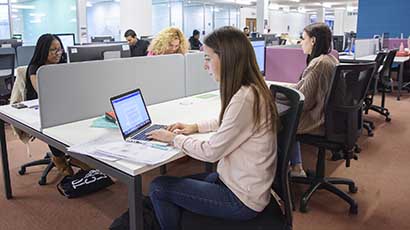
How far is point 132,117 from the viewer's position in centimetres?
191

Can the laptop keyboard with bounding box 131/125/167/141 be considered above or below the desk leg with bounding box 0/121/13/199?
above

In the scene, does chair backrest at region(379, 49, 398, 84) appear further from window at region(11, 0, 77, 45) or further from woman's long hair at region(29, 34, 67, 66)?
window at region(11, 0, 77, 45)

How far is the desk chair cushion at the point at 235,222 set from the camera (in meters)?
1.48

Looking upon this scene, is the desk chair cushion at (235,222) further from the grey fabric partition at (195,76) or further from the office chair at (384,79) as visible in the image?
the office chair at (384,79)

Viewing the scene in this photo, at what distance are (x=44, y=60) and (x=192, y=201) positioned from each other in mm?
1920

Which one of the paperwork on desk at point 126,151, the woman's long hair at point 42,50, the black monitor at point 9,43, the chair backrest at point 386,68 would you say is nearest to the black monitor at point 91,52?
the woman's long hair at point 42,50

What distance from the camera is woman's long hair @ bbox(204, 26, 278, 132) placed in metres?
1.44

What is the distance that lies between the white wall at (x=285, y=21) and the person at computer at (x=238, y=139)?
1719cm

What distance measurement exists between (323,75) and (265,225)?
4.37ft

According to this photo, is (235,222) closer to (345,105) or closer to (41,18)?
(345,105)

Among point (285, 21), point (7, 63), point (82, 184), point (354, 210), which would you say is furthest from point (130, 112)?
point (285, 21)

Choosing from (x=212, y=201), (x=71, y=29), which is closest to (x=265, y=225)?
(x=212, y=201)

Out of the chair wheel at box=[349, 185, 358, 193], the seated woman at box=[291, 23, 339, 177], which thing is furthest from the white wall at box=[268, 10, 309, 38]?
the seated woman at box=[291, 23, 339, 177]

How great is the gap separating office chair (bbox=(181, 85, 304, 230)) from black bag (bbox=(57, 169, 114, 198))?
1.39m
